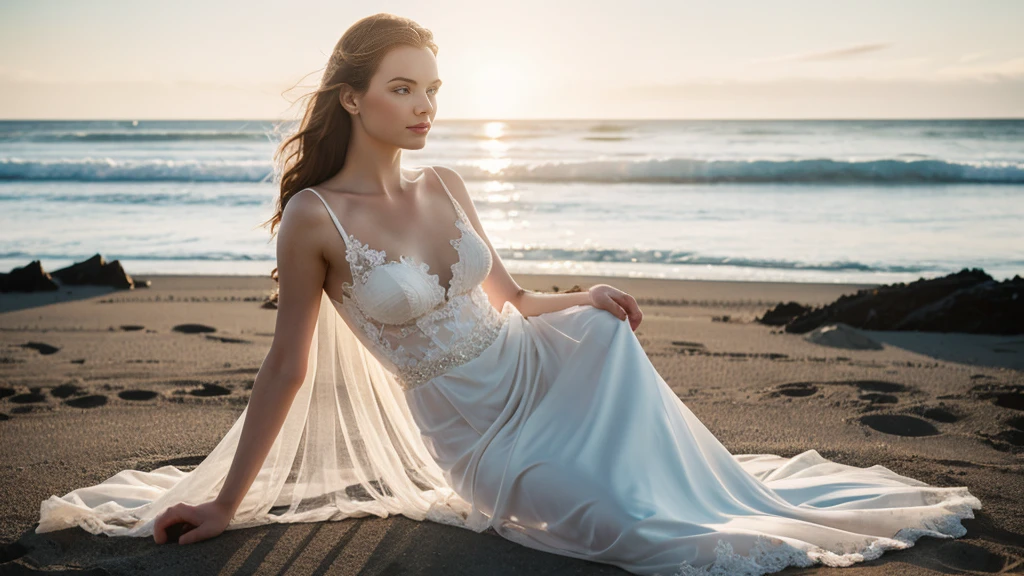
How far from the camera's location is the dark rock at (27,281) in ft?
25.8

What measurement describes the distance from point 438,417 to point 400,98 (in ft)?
3.70

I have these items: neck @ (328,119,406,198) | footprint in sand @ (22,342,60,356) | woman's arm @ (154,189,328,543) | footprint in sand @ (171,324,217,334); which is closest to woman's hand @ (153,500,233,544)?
woman's arm @ (154,189,328,543)

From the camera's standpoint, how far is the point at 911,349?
225 inches

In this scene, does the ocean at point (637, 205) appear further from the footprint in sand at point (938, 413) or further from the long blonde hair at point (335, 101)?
the footprint in sand at point (938, 413)

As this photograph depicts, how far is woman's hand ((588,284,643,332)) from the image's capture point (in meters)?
2.86

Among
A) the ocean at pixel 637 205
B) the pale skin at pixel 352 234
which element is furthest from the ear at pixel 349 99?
the ocean at pixel 637 205

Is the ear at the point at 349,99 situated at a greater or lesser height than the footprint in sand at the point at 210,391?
greater

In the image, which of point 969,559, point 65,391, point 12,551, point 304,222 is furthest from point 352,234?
point 65,391

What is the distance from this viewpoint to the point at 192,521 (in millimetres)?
2807

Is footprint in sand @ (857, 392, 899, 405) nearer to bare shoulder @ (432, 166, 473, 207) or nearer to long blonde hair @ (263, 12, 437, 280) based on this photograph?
bare shoulder @ (432, 166, 473, 207)

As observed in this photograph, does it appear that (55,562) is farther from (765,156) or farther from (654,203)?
(765,156)

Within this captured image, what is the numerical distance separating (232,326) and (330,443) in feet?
12.3

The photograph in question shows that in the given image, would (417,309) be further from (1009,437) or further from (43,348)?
(43,348)

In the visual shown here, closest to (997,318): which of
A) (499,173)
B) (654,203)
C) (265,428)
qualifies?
(265,428)
